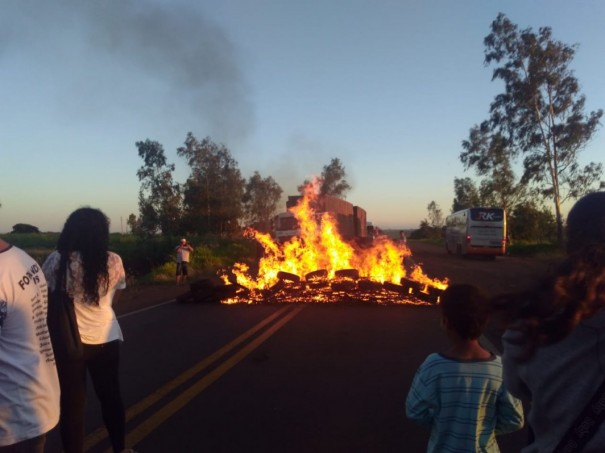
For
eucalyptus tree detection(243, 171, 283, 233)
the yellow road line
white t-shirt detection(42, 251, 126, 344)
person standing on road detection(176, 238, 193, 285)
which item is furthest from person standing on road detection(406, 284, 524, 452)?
eucalyptus tree detection(243, 171, 283, 233)

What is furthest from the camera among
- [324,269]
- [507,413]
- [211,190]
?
[211,190]

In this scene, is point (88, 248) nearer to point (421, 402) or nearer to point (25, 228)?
point (421, 402)

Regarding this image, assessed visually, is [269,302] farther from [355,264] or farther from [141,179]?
[141,179]

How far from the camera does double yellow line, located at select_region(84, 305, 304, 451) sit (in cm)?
491

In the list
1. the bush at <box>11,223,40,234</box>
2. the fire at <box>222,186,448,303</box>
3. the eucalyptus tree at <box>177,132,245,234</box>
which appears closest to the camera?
the fire at <box>222,186,448,303</box>

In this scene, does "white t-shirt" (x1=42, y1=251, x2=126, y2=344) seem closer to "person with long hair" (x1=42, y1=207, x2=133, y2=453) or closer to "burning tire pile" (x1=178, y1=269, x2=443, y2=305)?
"person with long hair" (x1=42, y1=207, x2=133, y2=453)

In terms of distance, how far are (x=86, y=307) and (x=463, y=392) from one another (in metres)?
2.70

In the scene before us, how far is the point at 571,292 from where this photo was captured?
5.54 ft

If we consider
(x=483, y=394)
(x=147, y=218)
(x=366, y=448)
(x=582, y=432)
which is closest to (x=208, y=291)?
(x=366, y=448)

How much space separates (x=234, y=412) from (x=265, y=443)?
2.74ft

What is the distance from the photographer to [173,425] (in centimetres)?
507

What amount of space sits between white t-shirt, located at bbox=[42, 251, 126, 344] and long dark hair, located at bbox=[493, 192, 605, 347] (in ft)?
10.2

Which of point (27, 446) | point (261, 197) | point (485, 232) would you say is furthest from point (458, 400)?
point (261, 197)

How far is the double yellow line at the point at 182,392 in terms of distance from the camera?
4.91 metres
